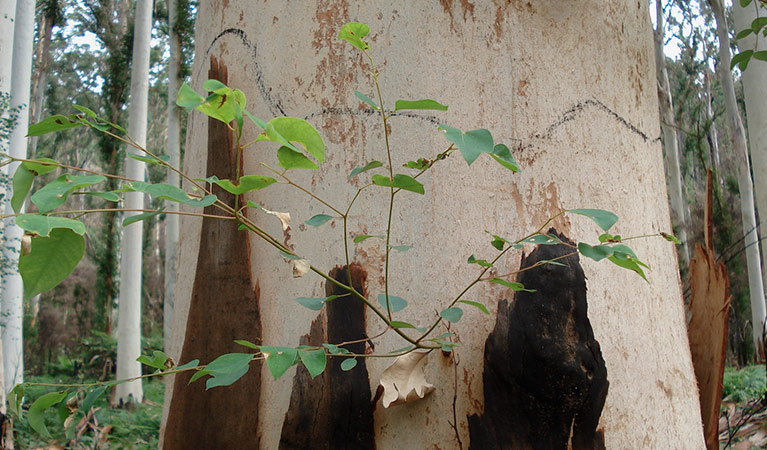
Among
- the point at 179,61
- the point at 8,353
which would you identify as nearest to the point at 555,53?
the point at 8,353

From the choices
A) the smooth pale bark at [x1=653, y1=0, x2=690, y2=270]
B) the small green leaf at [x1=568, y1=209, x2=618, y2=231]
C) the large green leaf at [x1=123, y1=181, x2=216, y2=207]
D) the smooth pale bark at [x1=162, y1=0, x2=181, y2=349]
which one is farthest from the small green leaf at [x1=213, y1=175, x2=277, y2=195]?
the smooth pale bark at [x1=653, y1=0, x2=690, y2=270]

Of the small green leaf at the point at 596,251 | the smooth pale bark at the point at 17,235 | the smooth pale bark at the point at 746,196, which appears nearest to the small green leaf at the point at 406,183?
the small green leaf at the point at 596,251

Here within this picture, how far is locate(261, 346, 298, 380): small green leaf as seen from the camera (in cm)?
42

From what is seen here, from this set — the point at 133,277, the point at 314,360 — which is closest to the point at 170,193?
the point at 314,360

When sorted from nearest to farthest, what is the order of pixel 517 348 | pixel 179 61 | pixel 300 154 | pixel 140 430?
pixel 300 154
pixel 517 348
pixel 140 430
pixel 179 61

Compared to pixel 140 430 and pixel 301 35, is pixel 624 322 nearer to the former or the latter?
pixel 301 35

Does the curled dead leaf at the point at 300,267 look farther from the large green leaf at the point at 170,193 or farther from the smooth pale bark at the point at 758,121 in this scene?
the smooth pale bark at the point at 758,121

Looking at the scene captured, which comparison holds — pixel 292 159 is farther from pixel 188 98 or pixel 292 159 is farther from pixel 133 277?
pixel 133 277

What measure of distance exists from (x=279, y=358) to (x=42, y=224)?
0.60 ft

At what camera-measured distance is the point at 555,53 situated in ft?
Result: 2.15

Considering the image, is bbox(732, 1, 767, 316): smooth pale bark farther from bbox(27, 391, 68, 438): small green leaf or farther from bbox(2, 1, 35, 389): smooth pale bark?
bbox(2, 1, 35, 389): smooth pale bark

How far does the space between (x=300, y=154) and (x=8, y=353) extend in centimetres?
701

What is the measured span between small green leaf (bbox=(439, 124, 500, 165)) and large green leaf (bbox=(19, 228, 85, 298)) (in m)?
0.25

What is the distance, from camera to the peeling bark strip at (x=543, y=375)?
1.70 feet
